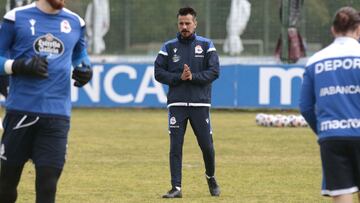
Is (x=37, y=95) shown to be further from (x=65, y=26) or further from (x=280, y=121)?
(x=280, y=121)

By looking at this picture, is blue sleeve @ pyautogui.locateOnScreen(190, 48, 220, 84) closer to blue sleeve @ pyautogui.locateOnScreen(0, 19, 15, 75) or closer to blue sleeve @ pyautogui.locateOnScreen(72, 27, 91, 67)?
blue sleeve @ pyautogui.locateOnScreen(72, 27, 91, 67)

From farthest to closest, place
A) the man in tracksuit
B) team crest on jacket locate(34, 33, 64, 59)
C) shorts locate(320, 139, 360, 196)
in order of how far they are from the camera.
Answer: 1. the man in tracksuit
2. team crest on jacket locate(34, 33, 64, 59)
3. shorts locate(320, 139, 360, 196)

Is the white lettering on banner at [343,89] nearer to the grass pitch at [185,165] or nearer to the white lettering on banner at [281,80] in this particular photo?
the grass pitch at [185,165]

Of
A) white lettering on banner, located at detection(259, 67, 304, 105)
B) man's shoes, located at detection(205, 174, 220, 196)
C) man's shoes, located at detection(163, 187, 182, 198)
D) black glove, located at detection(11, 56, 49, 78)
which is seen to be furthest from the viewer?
white lettering on banner, located at detection(259, 67, 304, 105)

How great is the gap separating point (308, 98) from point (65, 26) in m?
1.97

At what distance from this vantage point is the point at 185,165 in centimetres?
1516

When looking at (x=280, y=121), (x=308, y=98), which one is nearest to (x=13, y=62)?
(x=308, y=98)

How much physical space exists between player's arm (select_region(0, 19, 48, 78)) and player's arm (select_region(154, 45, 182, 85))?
154 inches

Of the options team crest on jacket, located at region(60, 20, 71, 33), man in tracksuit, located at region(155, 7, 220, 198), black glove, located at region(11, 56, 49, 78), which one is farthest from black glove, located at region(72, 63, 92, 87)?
man in tracksuit, located at region(155, 7, 220, 198)

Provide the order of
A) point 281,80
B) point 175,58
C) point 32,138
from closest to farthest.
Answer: point 32,138 → point 175,58 → point 281,80

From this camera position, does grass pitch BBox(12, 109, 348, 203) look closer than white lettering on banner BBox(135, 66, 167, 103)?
Yes

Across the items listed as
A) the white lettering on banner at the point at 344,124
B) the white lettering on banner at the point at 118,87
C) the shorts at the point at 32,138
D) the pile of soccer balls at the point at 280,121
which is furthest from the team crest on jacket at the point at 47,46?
the white lettering on banner at the point at 118,87

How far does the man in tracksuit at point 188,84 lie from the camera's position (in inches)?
464

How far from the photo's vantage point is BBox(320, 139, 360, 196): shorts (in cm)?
764
